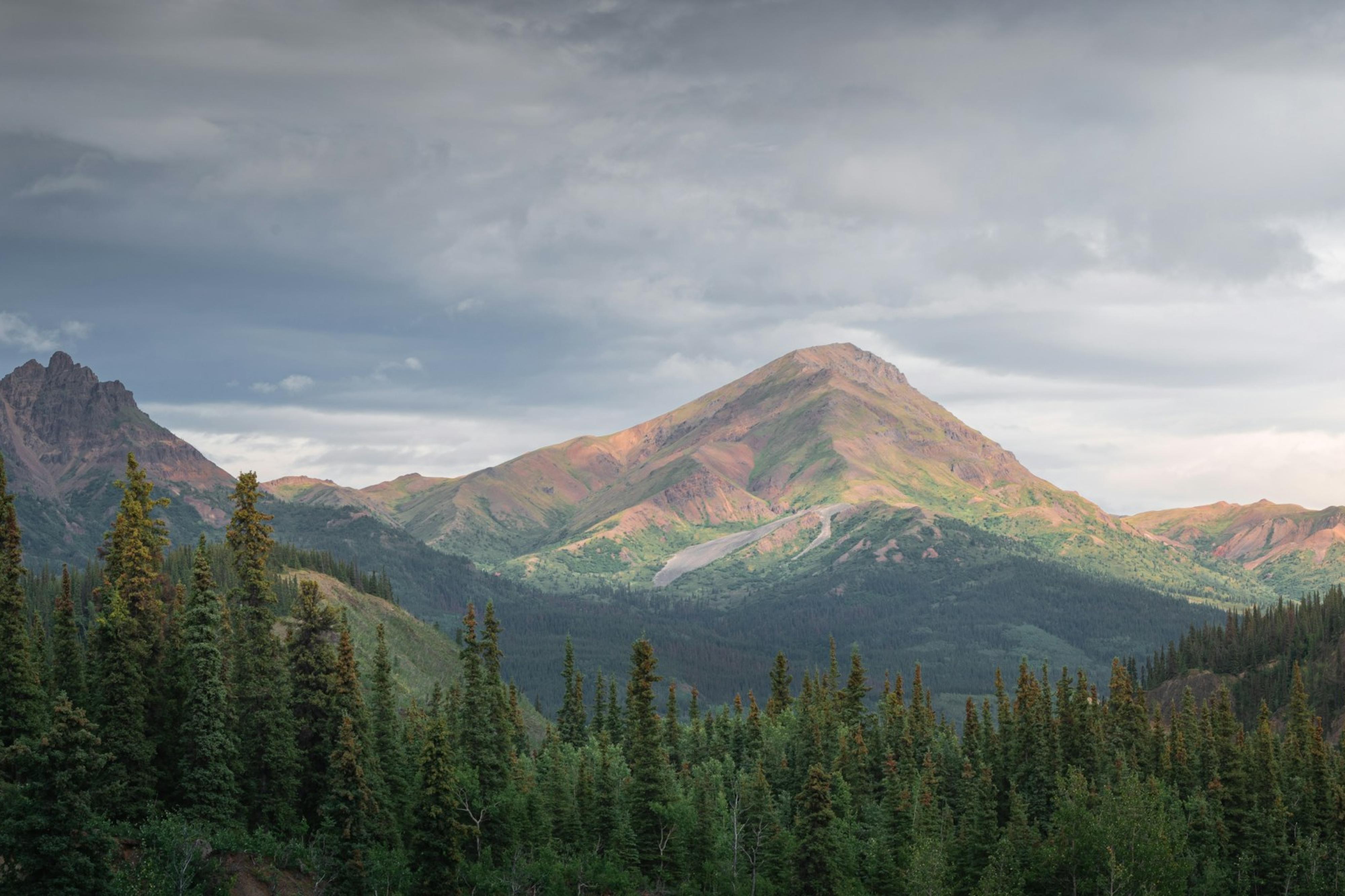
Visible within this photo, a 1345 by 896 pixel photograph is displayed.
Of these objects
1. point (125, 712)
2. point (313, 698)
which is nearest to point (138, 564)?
point (125, 712)

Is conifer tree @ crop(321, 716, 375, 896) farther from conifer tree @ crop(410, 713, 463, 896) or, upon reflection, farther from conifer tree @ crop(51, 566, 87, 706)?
conifer tree @ crop(51, 566, 87, 706)

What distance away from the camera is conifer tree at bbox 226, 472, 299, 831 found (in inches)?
3295

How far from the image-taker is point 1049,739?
418 feet

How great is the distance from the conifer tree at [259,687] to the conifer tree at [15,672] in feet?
44.0

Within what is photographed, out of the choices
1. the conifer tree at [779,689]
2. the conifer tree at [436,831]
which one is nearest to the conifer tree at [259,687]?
the conifer tree at [436,831]

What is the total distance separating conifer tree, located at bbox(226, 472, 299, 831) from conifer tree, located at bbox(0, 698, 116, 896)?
23.0 meters

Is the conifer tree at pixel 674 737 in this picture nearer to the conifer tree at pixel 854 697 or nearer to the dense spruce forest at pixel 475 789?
the dense spruce forest at pixel 475 789

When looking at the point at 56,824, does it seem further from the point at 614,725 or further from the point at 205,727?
the point at 614,725

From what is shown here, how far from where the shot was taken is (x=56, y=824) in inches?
2293

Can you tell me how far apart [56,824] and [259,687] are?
27347mm

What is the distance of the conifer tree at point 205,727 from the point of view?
256 ft

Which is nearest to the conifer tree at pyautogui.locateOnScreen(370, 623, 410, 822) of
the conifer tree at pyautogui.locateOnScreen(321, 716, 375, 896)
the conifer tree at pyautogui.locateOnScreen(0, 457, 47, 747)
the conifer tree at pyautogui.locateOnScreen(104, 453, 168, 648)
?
the conifer tree at pyautogui.locateOnScreen(321, 716, 375, 896)

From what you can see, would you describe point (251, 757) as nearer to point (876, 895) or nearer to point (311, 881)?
point (311, 881)

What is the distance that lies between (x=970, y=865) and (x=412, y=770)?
168ft
